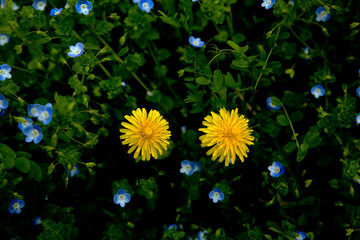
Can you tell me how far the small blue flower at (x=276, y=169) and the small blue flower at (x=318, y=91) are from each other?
2.57 ft

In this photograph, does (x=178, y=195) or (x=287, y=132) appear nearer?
(x=287, y=132)

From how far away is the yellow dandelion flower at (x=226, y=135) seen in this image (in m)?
1.90


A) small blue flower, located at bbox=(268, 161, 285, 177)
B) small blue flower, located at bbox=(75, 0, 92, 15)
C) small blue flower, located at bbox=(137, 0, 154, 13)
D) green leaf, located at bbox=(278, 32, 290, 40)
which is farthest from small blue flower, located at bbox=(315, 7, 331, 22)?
small blue flower, located at bbox=(75, 0, 92, 15)

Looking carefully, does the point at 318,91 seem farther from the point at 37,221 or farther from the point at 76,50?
the point at 37,221

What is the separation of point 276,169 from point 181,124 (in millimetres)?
1073

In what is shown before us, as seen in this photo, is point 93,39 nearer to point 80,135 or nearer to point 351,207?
point 80,135

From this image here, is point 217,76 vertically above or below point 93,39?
below

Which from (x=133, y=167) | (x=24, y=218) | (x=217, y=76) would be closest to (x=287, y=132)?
(x=217, y=76)

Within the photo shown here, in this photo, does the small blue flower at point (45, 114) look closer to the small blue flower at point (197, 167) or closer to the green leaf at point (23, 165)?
the green leaf at point (23, 165)

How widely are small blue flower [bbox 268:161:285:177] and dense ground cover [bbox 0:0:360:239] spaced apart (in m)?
0.02

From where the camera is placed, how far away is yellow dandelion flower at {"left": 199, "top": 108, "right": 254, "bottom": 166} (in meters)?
1.90

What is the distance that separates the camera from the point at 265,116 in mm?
2289

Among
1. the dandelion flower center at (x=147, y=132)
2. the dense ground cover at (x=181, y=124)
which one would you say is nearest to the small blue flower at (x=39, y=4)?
the dense ground cover at (x=181, y=124)

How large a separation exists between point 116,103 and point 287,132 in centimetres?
Result: 163
